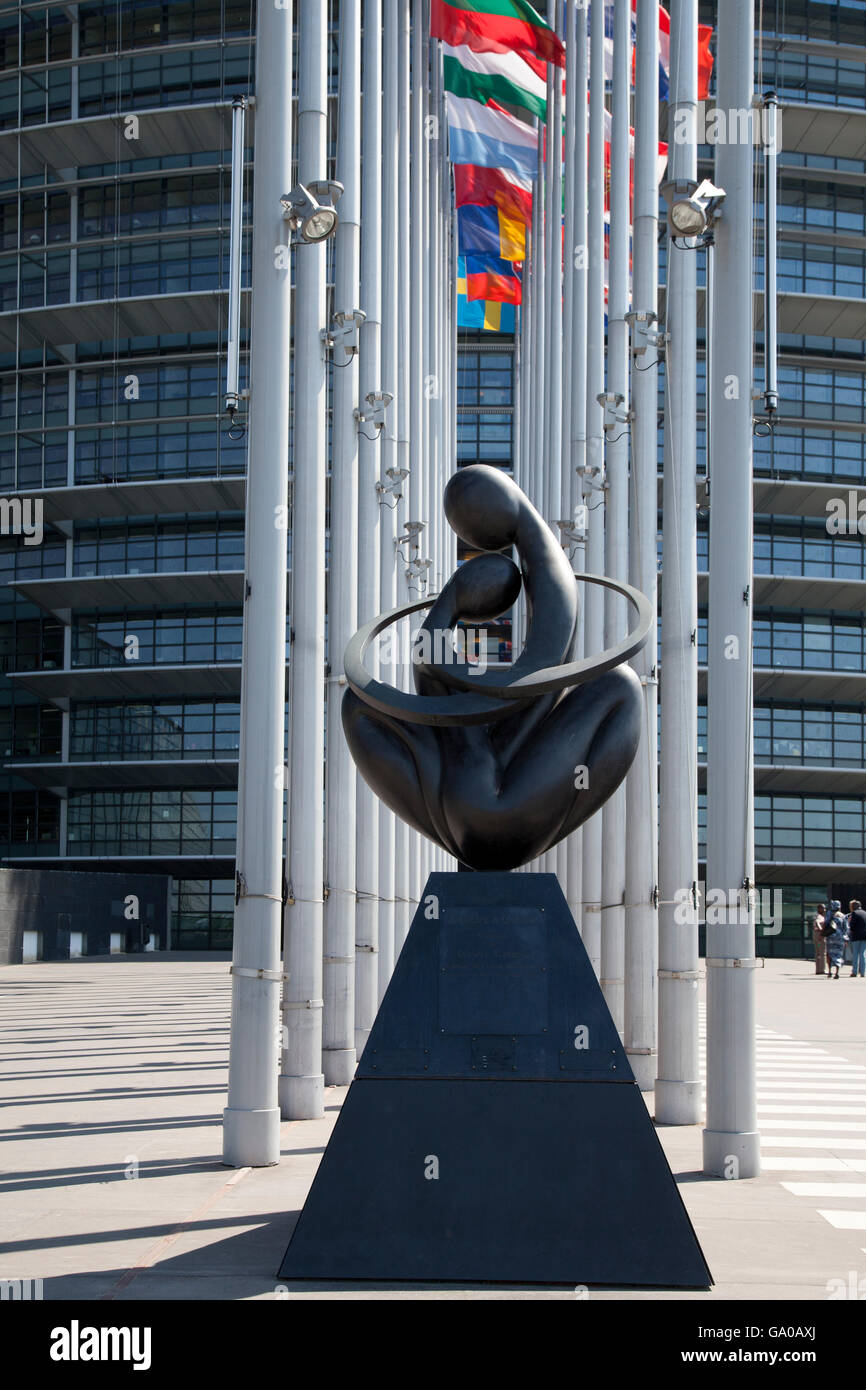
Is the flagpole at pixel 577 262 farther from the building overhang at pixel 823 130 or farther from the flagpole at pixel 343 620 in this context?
the building overhang at pixel 823 130

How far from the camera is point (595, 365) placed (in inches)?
775

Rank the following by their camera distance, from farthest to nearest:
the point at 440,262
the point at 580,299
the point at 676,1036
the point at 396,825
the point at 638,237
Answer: the point at 440,262
the point at 580,299
the point at 396,825
the point at 638,237
the point at 676,1036

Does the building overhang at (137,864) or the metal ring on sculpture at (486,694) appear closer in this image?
the metal ring on sculpture at (486,694)

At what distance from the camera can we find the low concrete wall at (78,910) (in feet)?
118

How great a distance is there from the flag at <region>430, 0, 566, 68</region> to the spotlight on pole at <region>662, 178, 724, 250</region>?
15965mm

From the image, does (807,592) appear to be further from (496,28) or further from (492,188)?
(496,28)

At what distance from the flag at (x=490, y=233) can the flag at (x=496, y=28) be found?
9.32 meters

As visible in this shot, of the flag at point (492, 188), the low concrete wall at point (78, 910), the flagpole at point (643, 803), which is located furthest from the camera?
the low concrete wall at point (78, 910)

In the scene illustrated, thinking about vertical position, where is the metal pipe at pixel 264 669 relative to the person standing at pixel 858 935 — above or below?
above

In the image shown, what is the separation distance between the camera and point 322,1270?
6.47 m

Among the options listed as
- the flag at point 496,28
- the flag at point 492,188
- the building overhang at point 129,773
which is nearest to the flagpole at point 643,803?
the flag at point 496,28
